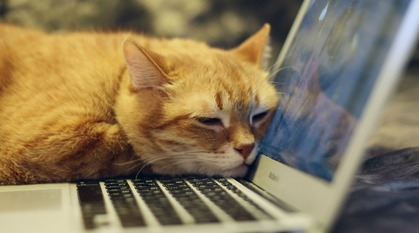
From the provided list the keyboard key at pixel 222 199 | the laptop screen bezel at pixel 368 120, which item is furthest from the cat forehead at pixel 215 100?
the laptop screen bezel at pixel 368 120

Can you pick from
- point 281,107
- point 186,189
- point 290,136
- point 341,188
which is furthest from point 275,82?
point 341,188

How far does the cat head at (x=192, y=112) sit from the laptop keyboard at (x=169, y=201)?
60 mm

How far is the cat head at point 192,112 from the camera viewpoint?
120 centimetres

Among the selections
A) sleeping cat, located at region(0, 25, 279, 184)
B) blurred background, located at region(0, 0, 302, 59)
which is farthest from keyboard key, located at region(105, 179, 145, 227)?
blurred background, located at region(0, 0, 302, 59)

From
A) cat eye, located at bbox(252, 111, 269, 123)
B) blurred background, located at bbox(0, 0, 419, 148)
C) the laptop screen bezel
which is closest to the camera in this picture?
the laptop screen bezel

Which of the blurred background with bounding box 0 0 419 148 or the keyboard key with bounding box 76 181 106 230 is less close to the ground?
the blurred background with bounding box 0 0 419 148

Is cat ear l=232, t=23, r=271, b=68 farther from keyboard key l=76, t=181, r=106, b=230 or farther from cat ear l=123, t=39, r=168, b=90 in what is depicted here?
keyboard key l=76, t=181, r=106, b=230

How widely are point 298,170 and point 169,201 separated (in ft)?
0.82

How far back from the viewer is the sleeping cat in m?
1.21

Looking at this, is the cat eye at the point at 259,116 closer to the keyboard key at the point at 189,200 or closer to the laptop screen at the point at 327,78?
the laptop screen at the point at 327,78

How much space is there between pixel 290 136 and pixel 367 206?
0.25 m

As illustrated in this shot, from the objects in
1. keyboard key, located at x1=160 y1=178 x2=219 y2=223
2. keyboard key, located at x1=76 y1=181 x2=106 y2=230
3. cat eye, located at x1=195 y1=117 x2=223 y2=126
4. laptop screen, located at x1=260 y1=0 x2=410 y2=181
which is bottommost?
keyboard key, located at x1=76 y1=181 x2=106 y2=230

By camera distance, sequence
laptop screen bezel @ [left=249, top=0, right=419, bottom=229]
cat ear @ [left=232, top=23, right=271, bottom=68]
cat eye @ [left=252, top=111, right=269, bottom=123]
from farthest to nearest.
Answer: cat ear @ [left=232, top=23, right=271, bottom=68], cat eye @ [left=252, top=111, right=269, bottom=123], laptop screen bezel @ [left=249, top=0, right=419, bottom=229]

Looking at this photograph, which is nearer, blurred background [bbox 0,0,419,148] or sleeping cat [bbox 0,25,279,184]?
sleeping cat [bbox 0,25,279,184]
